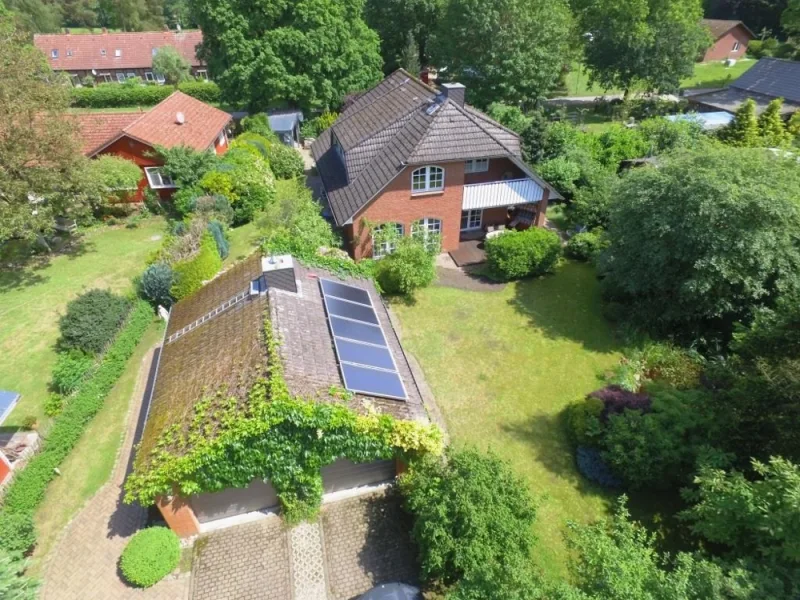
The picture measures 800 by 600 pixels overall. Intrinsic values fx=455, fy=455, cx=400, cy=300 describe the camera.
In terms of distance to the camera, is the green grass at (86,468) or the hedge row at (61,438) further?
the green grass at (86,468)

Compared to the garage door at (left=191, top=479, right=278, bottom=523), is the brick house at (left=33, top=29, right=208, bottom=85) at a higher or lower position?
higher

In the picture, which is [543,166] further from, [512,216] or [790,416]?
[790,416]

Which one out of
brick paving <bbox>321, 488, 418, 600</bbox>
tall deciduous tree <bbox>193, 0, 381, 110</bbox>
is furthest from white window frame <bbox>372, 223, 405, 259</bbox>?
tall deciduous tree <bbox>193, 0, 381, 110</bbox>

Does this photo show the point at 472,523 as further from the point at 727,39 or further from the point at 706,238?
the point at 727,39

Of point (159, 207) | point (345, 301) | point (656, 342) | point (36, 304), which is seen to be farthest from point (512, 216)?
point (36, 304)

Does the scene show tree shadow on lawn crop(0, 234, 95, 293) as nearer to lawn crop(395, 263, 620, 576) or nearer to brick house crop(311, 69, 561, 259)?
brick house crop(311, 69, 561, 259)

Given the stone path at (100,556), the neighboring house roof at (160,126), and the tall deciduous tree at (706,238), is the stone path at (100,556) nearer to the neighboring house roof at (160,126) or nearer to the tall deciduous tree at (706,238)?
the tall deciduous tree at (706,238)

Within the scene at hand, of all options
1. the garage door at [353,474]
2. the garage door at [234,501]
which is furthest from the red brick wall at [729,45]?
the garage door at [234,501]
